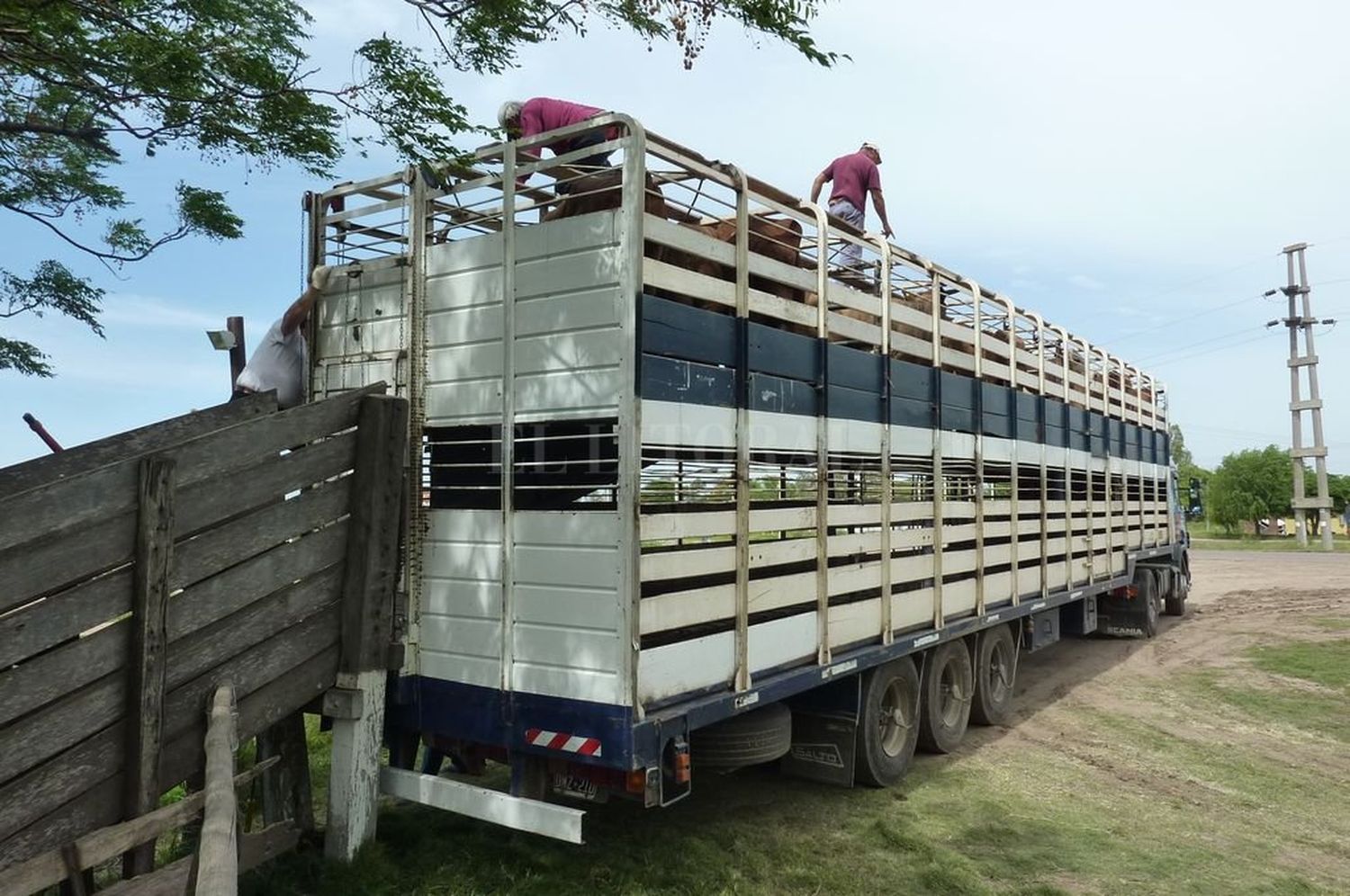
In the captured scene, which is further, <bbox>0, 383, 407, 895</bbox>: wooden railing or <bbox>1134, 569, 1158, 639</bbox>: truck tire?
<bbox>1134, 569, 1158, 639</bbox>: truck tire

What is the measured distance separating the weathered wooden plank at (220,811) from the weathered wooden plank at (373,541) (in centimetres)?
64

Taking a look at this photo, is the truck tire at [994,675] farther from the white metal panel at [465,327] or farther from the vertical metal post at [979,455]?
the white metal panel at [465,327]

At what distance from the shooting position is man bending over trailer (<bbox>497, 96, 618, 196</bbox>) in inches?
168

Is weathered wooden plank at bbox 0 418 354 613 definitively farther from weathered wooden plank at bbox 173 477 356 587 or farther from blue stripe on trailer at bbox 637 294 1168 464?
blue stripe on trailer at bbox 637 294 1168 464

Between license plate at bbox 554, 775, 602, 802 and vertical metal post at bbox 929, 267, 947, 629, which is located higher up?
vertical metal post at bbox 929, 267, 947, 629

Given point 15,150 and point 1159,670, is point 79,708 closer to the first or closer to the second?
point 15,150

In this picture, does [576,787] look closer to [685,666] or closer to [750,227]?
[685,666]

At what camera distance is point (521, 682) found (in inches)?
159

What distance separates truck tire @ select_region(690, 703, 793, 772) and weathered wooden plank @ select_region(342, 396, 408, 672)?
5.48 feet

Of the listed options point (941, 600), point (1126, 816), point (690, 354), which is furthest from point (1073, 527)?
point (690, 354)

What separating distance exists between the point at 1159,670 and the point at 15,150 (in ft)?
44.3

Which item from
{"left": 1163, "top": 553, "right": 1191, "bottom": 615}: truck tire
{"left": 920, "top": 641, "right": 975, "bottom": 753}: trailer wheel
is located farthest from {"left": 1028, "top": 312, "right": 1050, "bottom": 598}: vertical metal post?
{"left": 1163, "top": 553, "right": 1191, "bottom": 615}: truck tire

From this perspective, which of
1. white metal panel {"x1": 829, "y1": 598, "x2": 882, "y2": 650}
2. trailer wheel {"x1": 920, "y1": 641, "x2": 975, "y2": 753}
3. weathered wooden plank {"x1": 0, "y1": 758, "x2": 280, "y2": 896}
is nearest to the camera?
weathered wooden plank {"x1": 0, "y1": 758, "x2": 280, "y2": 896}

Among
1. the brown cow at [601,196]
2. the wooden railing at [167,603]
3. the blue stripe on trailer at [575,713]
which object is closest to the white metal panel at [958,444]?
the blue stripe on trailer at [575,713]
